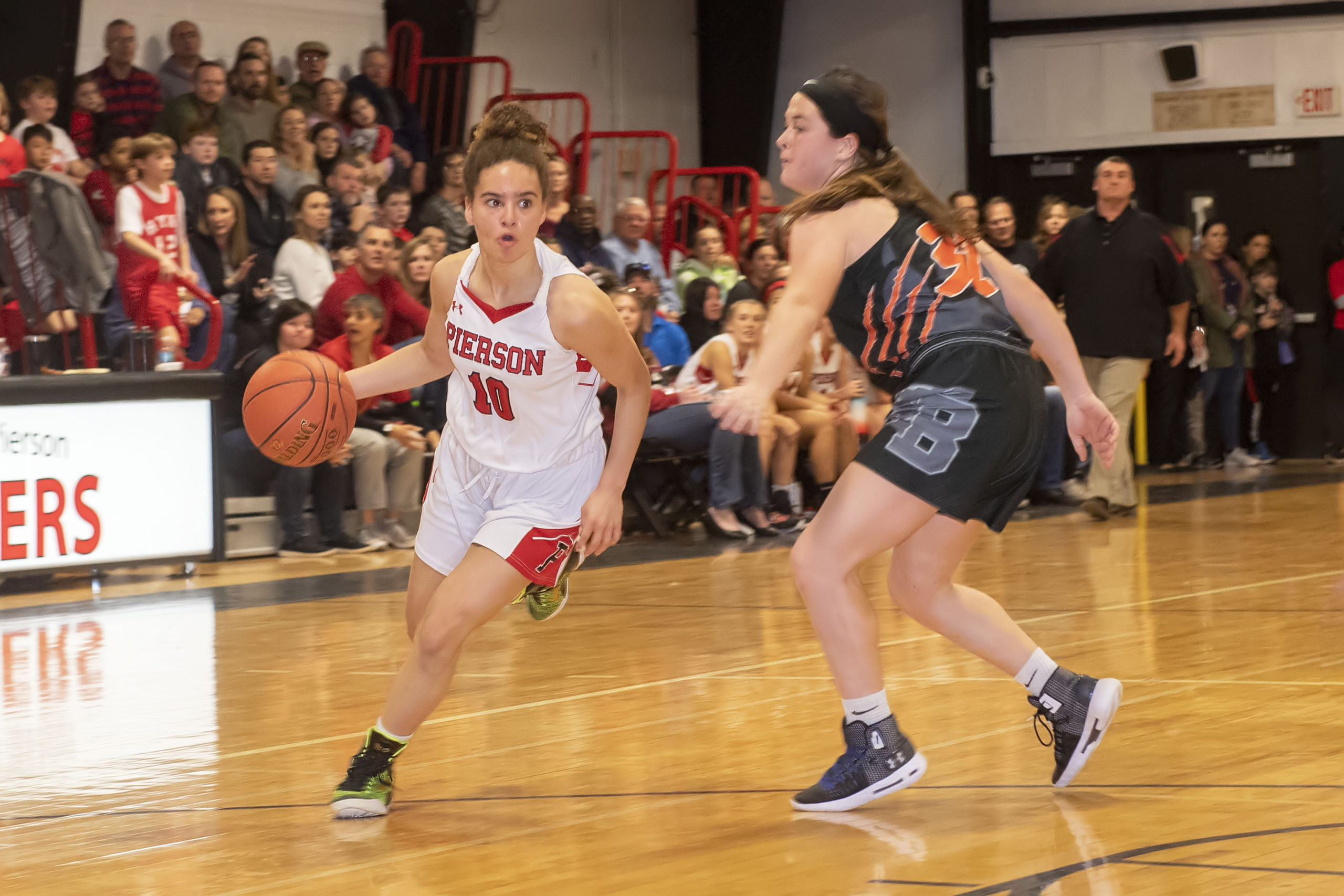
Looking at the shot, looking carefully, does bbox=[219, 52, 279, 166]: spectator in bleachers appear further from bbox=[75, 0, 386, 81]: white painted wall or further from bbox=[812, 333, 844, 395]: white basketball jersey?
bbox=[812, 333, 844, 395]: white basketball jersey

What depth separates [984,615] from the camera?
155 inches

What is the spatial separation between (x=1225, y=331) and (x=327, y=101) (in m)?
7.76

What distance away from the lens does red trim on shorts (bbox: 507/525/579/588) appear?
3861 millimetres

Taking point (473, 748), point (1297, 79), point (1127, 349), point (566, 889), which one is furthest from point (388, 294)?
point (1297, 79)

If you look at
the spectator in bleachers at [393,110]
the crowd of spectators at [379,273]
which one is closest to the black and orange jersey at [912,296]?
the crowd of spectators at [379,273]

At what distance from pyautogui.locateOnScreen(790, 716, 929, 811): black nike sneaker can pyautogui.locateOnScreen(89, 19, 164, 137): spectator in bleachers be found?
8.55 metres

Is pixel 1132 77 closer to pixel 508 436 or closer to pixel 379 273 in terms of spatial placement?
pixel 379 273

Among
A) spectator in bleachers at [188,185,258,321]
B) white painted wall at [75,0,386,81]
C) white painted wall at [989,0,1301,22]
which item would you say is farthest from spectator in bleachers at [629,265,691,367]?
white painted wall at [989,0,1301,22]

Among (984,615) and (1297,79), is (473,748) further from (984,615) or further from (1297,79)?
(1297,79)

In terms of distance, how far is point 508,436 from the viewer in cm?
399

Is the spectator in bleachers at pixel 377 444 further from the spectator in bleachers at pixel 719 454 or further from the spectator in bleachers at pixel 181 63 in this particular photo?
the spectator in bleachers at pixel 181 63

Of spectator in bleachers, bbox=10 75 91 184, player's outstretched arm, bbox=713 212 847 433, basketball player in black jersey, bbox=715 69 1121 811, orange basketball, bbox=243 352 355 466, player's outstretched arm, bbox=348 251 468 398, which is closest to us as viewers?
player's outstretched arm, bbox=713 212 847 433

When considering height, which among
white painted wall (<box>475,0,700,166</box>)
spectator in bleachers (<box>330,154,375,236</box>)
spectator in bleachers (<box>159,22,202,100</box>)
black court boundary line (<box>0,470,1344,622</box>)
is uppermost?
white painted wall (<box>475,0,700,166</box>)

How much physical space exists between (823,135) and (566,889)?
1669 mm
